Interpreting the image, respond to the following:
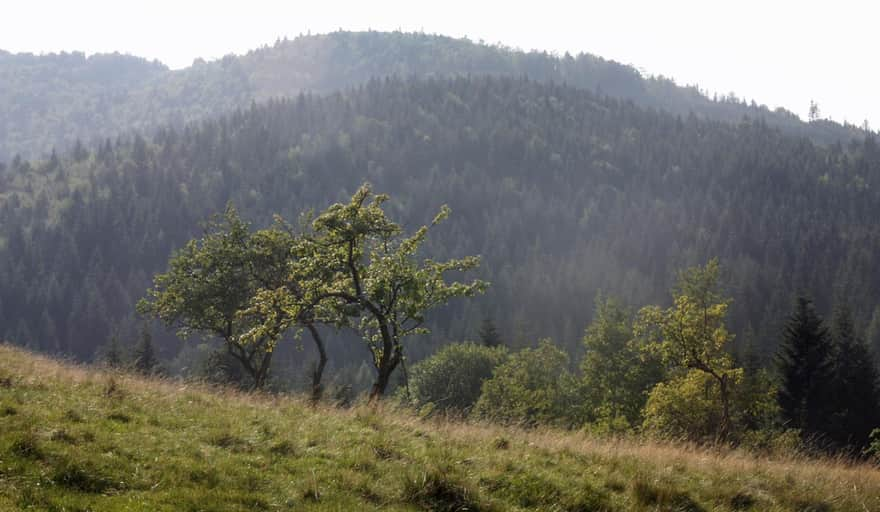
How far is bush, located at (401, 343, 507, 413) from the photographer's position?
69.0 meters

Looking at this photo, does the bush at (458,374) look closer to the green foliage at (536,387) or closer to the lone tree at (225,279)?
the green foliage at (536,387)

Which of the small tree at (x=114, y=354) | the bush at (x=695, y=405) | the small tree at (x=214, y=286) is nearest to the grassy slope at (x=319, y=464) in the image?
the small tree at (x=114, y=354)

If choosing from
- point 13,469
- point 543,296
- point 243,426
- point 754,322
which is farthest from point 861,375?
point 543,296

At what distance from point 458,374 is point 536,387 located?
13.5 m

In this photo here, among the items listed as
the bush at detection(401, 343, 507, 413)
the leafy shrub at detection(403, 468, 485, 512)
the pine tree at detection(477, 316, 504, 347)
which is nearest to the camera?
the leafy shrub at detection(403, 468, 485, 512)

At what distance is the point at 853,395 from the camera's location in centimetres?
5525

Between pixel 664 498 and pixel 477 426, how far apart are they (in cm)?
495

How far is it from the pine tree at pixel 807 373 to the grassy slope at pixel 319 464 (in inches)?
1734

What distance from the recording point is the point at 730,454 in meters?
14.4

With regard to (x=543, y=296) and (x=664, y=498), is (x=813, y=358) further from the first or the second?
(x=543, y=296)

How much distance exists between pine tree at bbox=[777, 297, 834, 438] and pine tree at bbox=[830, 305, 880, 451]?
3.57 feet

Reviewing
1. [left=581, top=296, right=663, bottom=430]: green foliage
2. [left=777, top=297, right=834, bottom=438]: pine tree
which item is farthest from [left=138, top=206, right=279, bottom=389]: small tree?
[left=777, top=297, right=834, bottom=438]: pine tree

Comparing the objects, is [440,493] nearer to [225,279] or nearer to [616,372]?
[225,279]

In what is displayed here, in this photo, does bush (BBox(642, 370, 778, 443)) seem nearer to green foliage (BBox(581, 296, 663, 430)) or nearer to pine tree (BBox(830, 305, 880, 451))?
green foliage (BBox(581, 296, 663, 430))
